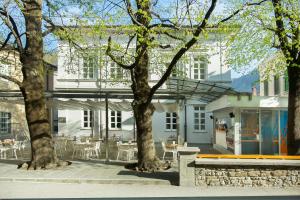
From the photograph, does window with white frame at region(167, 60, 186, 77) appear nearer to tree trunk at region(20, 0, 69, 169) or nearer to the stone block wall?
tree trunk at region(20, 0, 69, 169)

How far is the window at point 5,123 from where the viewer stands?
1286 inches

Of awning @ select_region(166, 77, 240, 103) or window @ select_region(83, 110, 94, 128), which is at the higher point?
awning @ select_region(166, 77, 240, 103)

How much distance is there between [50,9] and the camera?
1612 centimetres

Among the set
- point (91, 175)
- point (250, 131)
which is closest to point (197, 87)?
point (250, 131)

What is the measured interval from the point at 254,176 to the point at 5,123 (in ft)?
84.4

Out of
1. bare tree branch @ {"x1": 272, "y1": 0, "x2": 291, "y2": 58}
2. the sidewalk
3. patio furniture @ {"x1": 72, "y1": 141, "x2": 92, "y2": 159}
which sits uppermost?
bare tree branch @ {"x1": 272, "y1": 0, "x2": 291, "y2": 58}

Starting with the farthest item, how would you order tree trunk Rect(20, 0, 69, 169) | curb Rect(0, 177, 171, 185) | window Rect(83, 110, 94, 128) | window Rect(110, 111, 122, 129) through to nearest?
1. window Rect(110, 111, 122, 129)
2. window Rect(83, 110, 94, 128)
3. tree trunk Rect(20, 0, 69, 169)
4. curb Rect(0, 177, 171, 185)

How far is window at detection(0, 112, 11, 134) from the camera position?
3266cm

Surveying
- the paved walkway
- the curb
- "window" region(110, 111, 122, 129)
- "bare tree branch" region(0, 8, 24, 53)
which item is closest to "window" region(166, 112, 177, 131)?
"window" region(110, 111, 122, 129)

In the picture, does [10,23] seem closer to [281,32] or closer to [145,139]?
[145,139]

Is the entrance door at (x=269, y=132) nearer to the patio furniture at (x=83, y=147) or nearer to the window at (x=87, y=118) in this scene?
the patio furniture at (x=83, y=147)

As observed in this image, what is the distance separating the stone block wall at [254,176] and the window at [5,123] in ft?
Answer: 79.8

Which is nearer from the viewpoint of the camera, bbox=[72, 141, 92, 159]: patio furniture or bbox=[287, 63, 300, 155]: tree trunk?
→ bbox=[287, 63, 300, 155]: tree trunk

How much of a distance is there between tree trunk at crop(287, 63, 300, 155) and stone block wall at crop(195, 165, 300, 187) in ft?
9.82
